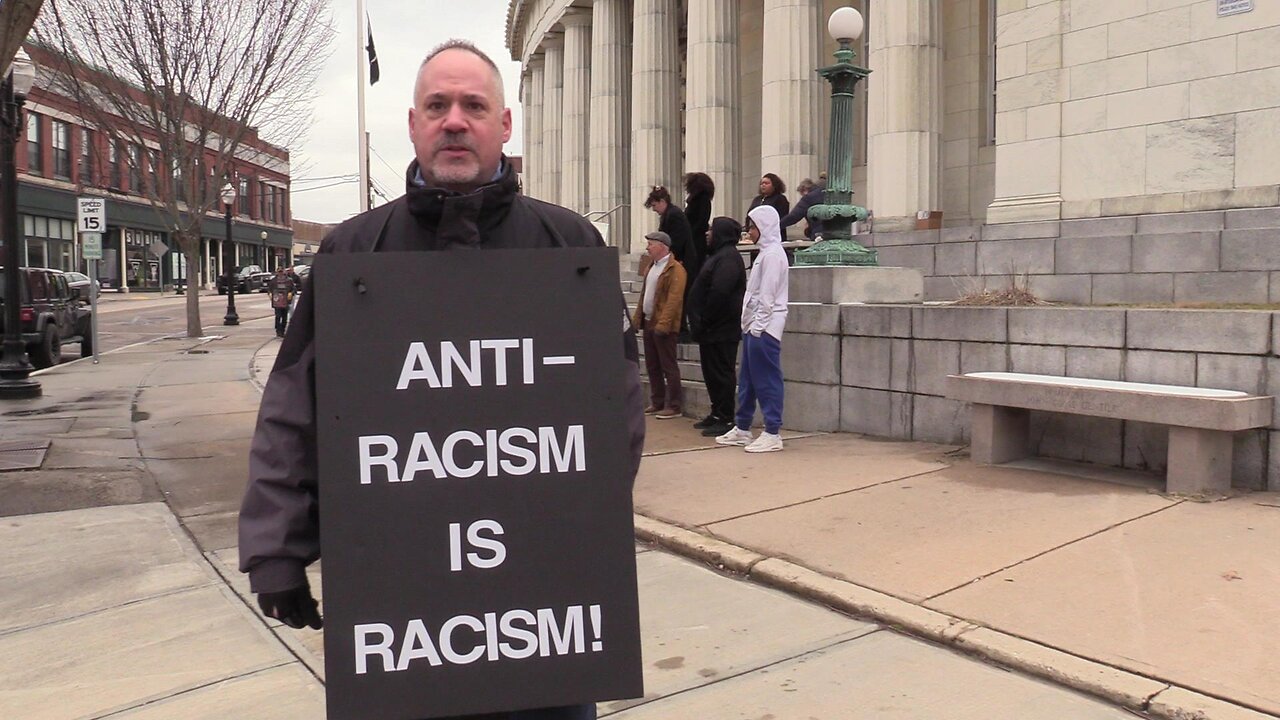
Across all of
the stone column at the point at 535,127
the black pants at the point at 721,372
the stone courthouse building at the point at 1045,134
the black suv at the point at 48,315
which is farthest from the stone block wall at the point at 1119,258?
the stone column at the point at 535,127

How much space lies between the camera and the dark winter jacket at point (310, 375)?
221cm

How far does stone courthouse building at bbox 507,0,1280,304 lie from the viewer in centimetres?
1022

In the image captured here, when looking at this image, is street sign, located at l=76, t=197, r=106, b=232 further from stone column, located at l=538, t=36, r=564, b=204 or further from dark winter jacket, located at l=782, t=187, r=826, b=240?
stone column, located at l=538, t=36, r=564, b=204

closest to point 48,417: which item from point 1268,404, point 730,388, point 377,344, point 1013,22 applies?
A: point 730,388

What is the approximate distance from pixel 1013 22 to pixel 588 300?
12.2m

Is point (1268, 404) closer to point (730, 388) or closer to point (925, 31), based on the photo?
point (730, 388)

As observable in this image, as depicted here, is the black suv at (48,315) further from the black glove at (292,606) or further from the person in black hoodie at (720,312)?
the black glove at (292,606)

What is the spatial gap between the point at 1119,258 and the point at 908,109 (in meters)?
5.72

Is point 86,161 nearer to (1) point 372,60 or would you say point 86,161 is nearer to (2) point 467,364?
(1) point 372,60

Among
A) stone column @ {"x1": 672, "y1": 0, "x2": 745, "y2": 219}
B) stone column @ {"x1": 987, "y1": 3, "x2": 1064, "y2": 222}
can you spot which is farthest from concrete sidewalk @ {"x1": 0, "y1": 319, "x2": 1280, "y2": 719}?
Result: stone column @ {"x1": 672, "y1": 0, "x2": 745, "y2": 219}

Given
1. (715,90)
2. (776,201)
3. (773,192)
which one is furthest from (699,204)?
(715,90)

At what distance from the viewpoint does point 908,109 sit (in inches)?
588

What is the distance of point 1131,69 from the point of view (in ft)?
37.7

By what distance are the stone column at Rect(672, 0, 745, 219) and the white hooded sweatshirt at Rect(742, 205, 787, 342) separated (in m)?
11.6
